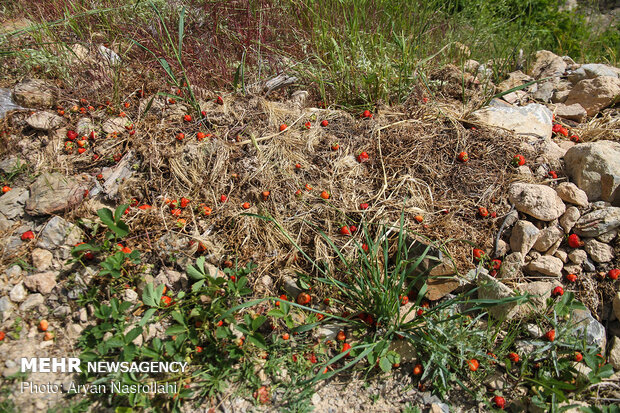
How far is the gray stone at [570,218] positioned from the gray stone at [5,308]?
11.7 ft

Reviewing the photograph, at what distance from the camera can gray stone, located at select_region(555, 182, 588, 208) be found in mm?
2529

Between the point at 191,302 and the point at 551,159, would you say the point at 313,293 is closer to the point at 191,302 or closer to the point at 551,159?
the point at 191,302

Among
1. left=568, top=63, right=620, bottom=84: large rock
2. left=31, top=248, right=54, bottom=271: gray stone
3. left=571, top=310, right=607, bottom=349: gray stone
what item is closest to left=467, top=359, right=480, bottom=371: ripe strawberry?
left=571, top=310, right=607, bottom=349: gray stone

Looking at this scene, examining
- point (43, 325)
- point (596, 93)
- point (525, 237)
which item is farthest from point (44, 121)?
point (596, 93)

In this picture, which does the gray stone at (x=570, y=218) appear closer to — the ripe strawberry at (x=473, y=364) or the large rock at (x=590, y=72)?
the ripe strawberry at (x=473, y=364)

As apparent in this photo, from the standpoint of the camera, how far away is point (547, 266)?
2.39 meters

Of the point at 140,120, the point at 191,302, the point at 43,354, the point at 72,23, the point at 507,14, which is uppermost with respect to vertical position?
the point at 507,14

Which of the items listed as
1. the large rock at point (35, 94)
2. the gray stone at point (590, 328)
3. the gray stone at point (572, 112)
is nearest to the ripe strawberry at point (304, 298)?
the gray stone at point (590, 328)

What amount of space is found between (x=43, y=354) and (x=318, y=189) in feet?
6.49

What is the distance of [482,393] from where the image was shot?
209cm

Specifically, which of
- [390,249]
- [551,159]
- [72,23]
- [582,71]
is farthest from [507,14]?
[72,23]

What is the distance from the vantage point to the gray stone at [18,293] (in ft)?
7.43

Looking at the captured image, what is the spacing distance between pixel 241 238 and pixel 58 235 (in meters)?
1.21

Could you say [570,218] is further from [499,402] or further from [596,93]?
[596,93]
